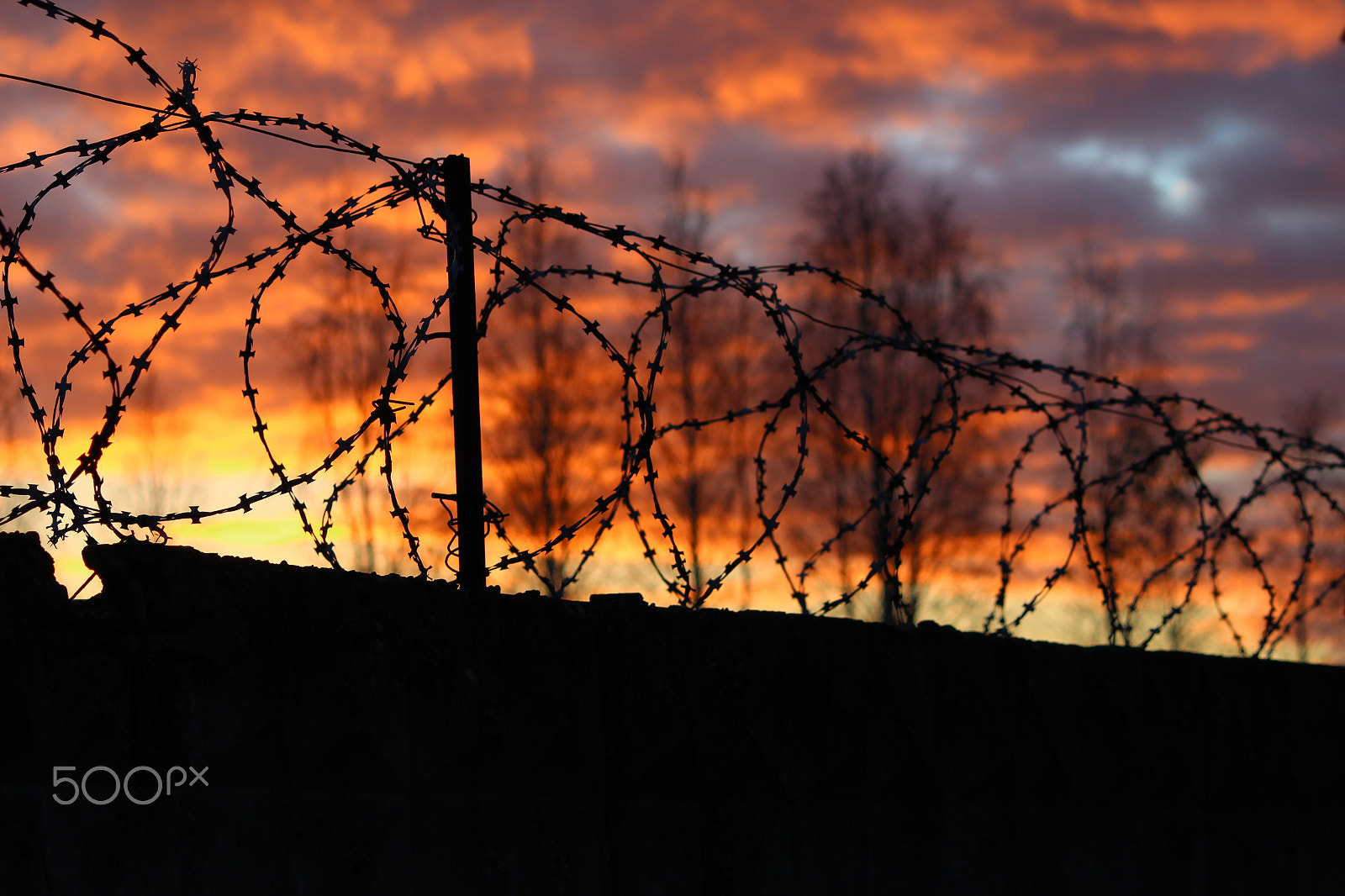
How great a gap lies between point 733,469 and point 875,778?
12.2 metres

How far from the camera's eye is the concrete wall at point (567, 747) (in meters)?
3.30

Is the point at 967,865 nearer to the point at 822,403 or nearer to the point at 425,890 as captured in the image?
the point at 822,403

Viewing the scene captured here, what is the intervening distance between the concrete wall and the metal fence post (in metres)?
0.53

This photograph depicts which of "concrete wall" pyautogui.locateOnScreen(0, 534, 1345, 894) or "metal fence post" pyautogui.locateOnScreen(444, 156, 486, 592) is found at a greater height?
"metal fence post" pyautogui.locateOnScreen(444, 156, 486, 592)

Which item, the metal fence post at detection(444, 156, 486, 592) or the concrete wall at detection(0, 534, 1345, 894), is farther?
the metal fence post at detection(444, 156, 486, 592)

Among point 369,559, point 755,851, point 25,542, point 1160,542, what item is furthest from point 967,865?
point 1160,542

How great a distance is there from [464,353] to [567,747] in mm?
1349

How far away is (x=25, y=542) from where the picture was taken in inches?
128

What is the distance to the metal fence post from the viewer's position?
460 centimetres

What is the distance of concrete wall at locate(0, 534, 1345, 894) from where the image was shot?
3.30 meters

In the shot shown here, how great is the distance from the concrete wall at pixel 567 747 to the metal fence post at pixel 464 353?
534mm

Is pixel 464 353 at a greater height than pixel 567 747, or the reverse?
pixel 464 353

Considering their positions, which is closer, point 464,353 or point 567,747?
point 567,747

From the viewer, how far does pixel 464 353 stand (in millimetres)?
4734
